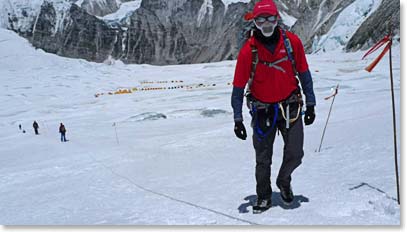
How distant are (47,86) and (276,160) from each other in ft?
160

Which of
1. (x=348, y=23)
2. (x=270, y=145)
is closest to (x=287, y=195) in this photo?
(x=270, y=145)

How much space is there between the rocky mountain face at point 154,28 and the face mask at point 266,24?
399ft

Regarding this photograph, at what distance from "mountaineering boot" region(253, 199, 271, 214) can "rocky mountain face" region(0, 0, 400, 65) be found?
12173 cm

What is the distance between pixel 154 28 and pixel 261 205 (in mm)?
166220

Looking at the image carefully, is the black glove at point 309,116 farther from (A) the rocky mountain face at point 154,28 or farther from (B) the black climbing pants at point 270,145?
(A) the rocky mountain face at point 154,28

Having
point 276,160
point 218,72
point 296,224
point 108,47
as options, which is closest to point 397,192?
point 296,224

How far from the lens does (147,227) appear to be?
156 inches

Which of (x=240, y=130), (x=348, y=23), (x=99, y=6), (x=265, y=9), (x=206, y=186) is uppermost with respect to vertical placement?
(x=265, y=9)

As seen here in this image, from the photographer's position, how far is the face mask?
3859mm

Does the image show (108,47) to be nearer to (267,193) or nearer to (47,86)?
(47,86)

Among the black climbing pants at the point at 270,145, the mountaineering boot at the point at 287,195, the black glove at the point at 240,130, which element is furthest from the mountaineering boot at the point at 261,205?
the black glove at the point at 240,130

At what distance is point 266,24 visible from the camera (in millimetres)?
3873

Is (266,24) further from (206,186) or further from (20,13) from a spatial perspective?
(20,13)

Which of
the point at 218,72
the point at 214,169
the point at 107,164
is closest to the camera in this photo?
the point at 214,169
